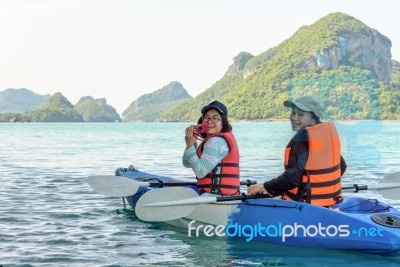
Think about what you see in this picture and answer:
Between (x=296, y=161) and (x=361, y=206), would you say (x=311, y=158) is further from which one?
(x=361, y=206)

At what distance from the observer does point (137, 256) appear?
6719 mm

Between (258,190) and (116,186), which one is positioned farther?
(116,186)

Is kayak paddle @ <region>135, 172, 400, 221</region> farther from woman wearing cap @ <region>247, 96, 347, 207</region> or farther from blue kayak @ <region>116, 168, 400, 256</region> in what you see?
woman wearing cap @ <region>247, 96, 347, 207</region>

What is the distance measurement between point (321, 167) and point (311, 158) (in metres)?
0.14

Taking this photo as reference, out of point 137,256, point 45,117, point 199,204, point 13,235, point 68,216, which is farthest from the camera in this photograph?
point 45,117

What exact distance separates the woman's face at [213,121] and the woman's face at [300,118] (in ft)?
3.20

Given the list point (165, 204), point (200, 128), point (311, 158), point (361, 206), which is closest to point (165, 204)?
point (165, 204)

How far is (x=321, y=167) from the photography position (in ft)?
20.4

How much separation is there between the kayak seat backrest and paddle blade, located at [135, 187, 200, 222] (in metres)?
1.54

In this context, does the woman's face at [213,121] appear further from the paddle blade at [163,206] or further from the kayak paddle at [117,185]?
the kayak paddle at [117,185]

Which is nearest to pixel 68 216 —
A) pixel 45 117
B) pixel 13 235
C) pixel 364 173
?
pixel 13 235

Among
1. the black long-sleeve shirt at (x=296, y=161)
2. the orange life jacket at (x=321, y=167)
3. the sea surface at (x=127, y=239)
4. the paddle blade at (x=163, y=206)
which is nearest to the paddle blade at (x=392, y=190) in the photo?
the sea surface at (x=127, y=239)

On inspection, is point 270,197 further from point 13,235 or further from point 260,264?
point 13,235

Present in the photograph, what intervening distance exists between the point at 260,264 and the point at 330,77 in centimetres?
190
